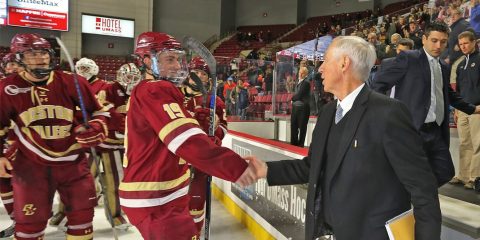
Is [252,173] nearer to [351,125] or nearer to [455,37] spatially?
[351,125]

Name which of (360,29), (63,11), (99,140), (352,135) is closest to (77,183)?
(99,140)

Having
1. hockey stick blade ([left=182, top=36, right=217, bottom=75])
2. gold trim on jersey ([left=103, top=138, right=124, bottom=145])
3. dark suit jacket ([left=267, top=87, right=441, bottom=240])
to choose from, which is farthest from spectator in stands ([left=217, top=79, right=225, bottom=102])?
dark suit jacket ([left=267, top=87, right=441, bottom=240])

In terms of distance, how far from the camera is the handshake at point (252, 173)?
1640 millimetres

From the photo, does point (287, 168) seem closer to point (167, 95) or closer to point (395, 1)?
point (167, 95)

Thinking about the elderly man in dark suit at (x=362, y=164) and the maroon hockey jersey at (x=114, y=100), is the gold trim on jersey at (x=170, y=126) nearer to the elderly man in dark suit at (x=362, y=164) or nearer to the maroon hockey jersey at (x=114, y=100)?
the elderly man in dark suit at (x=362, y=164)

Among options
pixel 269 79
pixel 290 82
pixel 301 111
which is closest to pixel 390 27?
pixel 301 111

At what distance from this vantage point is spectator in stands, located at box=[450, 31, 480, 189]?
153 inches

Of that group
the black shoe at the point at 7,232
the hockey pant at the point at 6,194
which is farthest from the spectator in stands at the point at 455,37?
the black shoe at the point at 7,232

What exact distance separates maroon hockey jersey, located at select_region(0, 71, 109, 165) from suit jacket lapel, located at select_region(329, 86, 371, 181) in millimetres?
1751

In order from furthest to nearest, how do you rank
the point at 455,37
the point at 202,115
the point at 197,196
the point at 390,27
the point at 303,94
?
the point at 303,94, the point at 390,27, the point at 455,37, the point at 197,196, the point at 202,115

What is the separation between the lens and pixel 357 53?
1.43m

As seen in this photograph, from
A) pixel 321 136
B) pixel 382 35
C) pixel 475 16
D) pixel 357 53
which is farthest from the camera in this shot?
pixel 382 35

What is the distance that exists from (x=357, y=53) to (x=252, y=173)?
593mm

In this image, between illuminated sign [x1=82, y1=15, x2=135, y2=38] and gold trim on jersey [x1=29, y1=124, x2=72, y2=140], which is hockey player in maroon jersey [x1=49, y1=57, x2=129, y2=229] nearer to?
gold trim on jersey [x1=29, y1=124, x2=72, y2=140]
